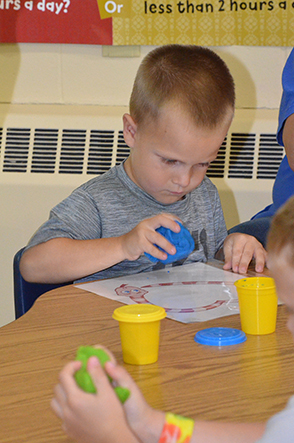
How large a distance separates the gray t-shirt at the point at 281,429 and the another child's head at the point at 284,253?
0.26 feet

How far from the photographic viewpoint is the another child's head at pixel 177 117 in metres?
1.19

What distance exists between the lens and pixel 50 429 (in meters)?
0.54

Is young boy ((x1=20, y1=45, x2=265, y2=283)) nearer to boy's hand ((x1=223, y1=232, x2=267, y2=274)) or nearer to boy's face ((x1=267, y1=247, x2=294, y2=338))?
boy's hand ((x1=223, y1=232, x2=267, y2=274))

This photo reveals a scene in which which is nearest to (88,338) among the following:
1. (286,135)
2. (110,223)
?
(110,223)

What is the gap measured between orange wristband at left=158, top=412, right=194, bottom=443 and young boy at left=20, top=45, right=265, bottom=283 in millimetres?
529

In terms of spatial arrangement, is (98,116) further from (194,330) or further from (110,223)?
(194,330)

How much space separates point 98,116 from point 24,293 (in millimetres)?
1046

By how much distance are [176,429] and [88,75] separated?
71.3 inches

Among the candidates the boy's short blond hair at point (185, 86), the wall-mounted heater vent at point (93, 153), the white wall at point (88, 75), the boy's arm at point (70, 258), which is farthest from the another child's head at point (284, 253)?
the white wall at point (88, 75)

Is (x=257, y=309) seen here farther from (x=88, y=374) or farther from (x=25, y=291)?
(x=25, y=291)

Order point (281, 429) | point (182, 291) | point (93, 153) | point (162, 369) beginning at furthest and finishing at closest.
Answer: point (93, 153), point (182, 291), point (162, 369), point (281, 429)

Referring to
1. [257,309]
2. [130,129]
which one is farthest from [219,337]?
[130,129]

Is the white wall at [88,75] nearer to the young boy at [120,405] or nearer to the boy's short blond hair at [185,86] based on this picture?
the boy's short blond hair at [185,86]

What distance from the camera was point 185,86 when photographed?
47.4 inches
